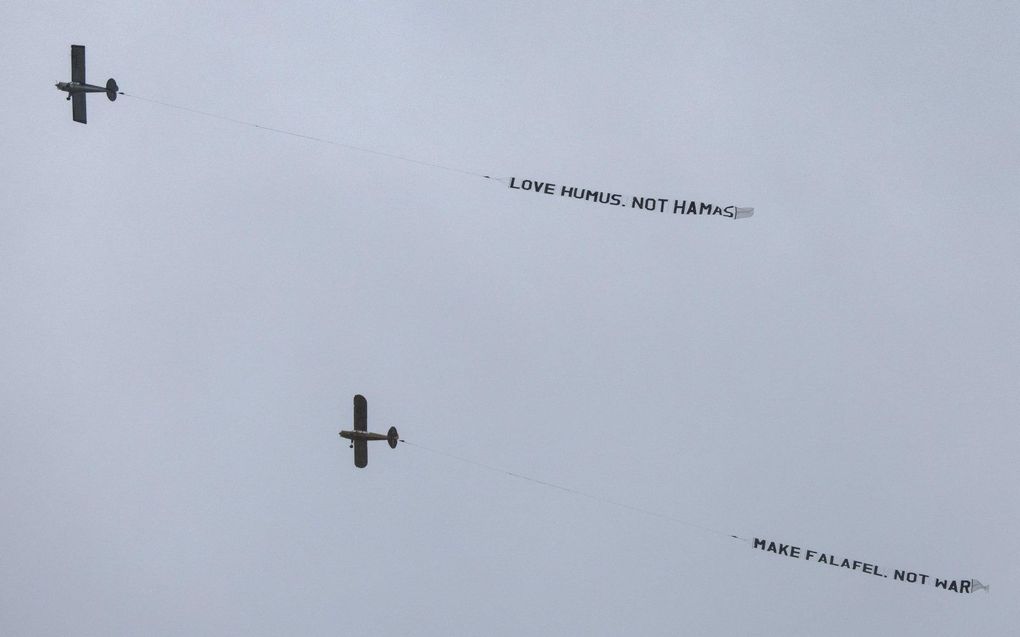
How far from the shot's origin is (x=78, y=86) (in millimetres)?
47281

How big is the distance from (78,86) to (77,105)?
97 centimetres

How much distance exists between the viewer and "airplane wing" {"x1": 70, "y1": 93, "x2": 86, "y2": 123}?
156ft

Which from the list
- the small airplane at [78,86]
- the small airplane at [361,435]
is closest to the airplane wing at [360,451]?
the small airplane at [361,435]

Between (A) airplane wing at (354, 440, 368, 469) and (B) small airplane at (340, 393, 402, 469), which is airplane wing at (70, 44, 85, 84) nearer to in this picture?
(B) small airplane at (340, 393, 402, 469)

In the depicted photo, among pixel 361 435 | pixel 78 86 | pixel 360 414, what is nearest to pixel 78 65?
pixel 78 86

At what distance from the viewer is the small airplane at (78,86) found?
47219mm

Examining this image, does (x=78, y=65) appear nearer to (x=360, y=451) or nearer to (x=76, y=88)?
(x=76, y=88)

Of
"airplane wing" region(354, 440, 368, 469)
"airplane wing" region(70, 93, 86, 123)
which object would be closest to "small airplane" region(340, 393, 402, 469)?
"airplane wing" region(354, 440, 368, 469)

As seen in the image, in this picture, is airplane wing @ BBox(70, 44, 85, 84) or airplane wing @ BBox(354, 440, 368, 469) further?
airplane wing @ BBox(70, 44, 85, 84)

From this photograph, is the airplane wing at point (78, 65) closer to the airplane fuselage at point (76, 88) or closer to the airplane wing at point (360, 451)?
the airplane fuselage at point (76, 88)

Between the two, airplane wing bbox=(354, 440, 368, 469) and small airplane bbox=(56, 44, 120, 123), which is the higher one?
small airplane bbox=(56, 44, 120, 123)

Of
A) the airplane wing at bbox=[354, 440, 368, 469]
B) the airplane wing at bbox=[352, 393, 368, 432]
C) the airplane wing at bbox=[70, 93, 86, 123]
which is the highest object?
the airplane wing at bbox=[70, 93, 86, 123]

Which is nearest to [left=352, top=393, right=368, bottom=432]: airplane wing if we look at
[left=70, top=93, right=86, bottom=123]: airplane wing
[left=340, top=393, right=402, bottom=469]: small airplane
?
[left=340, top=393, right=402, bottom=469]: small airplane

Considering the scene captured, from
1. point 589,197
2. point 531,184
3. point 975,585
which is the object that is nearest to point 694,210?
point 589,197
